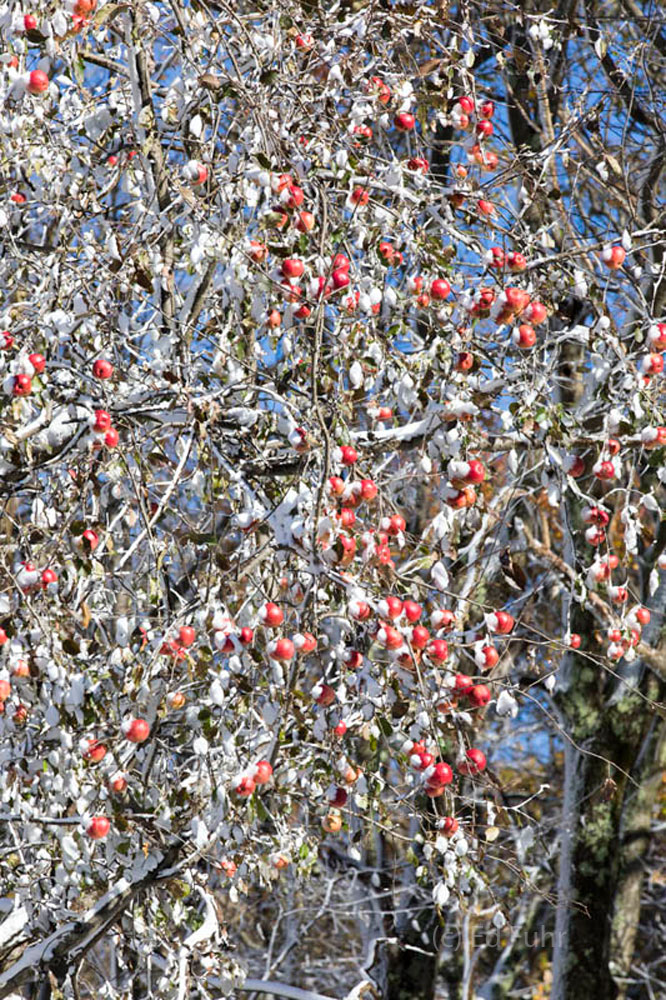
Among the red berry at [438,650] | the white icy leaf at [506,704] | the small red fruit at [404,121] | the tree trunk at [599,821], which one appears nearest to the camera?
the red berry at [438,650]

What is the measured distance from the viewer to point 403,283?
3.89m

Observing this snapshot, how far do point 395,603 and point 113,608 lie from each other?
1955 mm

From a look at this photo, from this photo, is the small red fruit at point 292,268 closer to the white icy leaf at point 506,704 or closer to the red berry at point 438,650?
the red berry at point 438,650

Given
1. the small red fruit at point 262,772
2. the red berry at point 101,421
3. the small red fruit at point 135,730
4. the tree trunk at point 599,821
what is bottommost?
the tree trunk at point 599,821

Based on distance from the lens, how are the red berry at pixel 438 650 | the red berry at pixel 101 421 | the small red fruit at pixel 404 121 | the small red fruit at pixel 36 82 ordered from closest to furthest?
the small red fruit at pixel 36 82, the red berry at pixel 101 421, the red berry at pixel 438 650, the small red fruit at pixel 404 121

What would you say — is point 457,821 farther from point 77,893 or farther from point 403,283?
point 403,283

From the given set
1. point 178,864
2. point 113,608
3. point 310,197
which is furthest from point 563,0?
point 178,864

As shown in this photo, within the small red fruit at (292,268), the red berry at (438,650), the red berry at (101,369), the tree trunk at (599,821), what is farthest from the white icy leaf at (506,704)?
the tree trunk at (599,821)

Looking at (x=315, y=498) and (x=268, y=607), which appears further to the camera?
(x=268, y=607)

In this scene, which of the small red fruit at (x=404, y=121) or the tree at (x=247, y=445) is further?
the small red fruit at (x=404, y=121)

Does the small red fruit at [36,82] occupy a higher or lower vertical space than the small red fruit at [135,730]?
higher

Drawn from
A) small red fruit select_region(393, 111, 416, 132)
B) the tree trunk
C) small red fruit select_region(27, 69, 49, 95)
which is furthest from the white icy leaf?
the tree trunk

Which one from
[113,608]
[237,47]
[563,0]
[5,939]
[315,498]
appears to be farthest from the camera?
[563,0]

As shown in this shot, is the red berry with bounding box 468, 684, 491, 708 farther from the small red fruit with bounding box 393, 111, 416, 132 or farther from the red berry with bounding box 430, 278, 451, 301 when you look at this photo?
the small red fruit with bounding box 393, 111, 416, 132
